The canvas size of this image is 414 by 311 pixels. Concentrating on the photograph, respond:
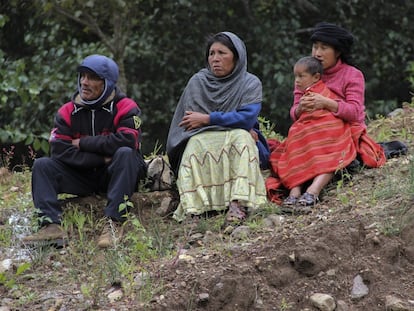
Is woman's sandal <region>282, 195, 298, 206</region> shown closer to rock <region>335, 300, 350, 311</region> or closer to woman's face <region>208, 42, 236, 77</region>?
woman's face <region>208, 42, 236, 77</region>

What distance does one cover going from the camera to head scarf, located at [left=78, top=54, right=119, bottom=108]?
19.6 feet

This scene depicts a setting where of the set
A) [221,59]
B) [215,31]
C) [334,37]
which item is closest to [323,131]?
[334,37]

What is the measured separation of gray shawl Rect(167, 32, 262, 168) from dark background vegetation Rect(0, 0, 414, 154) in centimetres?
445

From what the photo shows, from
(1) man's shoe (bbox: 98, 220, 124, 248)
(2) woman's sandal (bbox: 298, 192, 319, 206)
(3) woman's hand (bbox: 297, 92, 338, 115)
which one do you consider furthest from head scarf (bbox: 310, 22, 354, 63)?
(1) man's shoe (bbox: 98, 220, 124, 248)

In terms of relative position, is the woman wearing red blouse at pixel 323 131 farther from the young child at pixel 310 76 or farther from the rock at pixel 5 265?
the rock at pixel 5 265

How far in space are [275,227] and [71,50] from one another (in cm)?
556

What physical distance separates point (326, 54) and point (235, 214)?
4.42 feet

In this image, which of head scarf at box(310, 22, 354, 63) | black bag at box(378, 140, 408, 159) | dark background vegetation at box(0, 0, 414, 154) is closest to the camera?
head scarf at box(310, 22, 354, 63)

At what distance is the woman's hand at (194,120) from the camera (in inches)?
241

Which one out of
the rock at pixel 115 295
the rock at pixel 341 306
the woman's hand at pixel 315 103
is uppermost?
the woman's hand at pixel 315 103

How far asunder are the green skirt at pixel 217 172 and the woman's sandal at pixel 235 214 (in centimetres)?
4

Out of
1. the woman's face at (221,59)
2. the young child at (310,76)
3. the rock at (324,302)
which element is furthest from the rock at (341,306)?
the woman's face at (221,59)

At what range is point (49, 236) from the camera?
572 cm

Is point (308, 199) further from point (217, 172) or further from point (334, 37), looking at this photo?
point (334, 37)
